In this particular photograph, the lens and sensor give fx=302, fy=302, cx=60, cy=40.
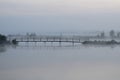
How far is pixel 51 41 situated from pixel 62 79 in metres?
23.1

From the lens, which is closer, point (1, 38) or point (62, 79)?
point (62, 79)

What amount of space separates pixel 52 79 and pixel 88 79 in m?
0.97

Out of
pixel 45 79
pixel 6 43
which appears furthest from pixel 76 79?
pixel 6 43

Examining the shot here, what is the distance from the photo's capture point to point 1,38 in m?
28.6

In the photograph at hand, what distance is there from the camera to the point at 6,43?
2806 centimetres

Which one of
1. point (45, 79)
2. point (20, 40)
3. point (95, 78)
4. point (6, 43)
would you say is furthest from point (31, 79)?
point (20, 40)

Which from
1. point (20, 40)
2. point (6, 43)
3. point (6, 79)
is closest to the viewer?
point (6, 79)

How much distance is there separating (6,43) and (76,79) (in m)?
20.6

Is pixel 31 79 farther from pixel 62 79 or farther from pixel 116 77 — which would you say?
pixel 116 77

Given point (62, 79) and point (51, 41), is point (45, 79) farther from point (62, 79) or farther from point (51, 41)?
point (51, 41)

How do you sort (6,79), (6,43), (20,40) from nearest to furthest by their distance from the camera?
(6,79), (6,43), (20,40)

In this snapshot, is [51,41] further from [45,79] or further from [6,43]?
[45,79]

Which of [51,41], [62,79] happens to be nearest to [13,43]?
[51,41]

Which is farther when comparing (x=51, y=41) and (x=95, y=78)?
(x=51, y=41)
